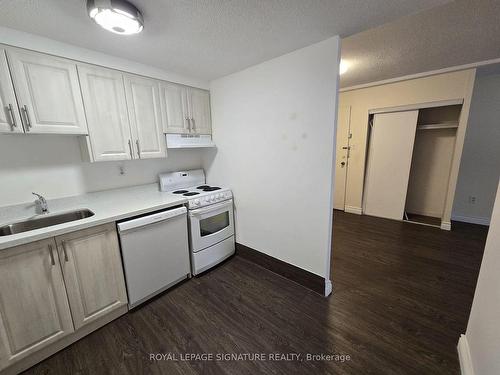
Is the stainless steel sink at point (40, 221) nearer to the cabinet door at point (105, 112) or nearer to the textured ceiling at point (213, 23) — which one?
the cabinet door at point (105, 112)

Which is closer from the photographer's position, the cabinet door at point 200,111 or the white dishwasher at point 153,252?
the white dishwasher at point 153,252

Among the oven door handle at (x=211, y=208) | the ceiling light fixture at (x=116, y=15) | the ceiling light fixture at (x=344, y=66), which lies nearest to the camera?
the ceiling light fixture at (x=116, y=15)

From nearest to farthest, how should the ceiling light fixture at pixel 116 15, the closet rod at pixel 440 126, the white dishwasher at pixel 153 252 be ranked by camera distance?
the ceiling light fixture at pixel 116 15 < the white dishwasher at pixel 153 252 < the closet rod at pixel 440 126

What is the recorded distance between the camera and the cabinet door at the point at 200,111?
2.47 metres

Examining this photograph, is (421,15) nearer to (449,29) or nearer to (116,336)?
(449,29)

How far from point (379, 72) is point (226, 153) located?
266cm

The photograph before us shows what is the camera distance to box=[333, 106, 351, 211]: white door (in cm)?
397

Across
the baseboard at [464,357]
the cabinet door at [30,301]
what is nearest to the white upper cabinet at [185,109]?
the cabinet door at [30,301]

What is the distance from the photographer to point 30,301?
1.28 meters

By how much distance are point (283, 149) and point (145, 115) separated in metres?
1.50

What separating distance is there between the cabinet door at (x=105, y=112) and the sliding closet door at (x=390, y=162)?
4.06 m

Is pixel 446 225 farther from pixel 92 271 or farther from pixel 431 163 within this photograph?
pixel 92 271

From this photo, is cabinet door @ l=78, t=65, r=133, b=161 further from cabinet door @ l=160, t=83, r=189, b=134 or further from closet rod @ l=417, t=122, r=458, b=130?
closet rod @ l=417, t=122, r=458, b=130

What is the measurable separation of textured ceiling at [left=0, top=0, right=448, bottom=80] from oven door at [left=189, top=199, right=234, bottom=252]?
1568 millimetres
